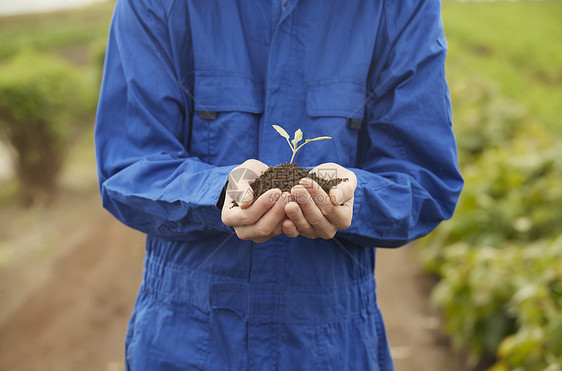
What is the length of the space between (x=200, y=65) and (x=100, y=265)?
4751mm

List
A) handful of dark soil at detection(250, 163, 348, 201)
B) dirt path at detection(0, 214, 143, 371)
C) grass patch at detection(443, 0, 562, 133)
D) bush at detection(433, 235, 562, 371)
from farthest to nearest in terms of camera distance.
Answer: grass patch at detection(443, 0, 562, 133) → dirt path at detection(0, 214, 143, 371) → bush at detection(433, 235, 562, 371) → handful of dark soil at detection(250, 163, 348, 201)

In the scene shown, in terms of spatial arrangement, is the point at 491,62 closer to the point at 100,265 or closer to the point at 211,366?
the point at 100,265

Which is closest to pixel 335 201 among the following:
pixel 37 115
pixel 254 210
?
pixel 254 210

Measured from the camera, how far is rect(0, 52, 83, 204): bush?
22.6 feet

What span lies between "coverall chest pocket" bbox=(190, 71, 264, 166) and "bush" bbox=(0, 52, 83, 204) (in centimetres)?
616

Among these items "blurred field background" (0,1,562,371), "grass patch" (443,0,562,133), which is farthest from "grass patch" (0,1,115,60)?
"grass patch" (443,0,562,133)

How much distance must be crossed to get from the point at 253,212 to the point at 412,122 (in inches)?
29.0

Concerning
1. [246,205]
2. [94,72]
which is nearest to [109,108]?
[246,205]

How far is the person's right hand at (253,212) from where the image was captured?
1.38m

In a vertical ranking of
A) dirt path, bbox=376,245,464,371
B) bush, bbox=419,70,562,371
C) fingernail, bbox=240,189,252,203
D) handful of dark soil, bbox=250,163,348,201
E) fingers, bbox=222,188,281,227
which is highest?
fingernail, bbox=240,189,252,203

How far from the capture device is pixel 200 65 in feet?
5.71

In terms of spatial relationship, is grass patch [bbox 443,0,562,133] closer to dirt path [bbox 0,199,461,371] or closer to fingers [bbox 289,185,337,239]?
dirt path [bbox 0,199,461,371]

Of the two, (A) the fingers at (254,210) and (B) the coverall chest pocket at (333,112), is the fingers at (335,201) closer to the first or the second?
(A) the fingers at (254,210)

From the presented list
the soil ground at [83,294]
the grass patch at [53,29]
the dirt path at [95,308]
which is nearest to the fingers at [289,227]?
the soil ground at [83,294]
